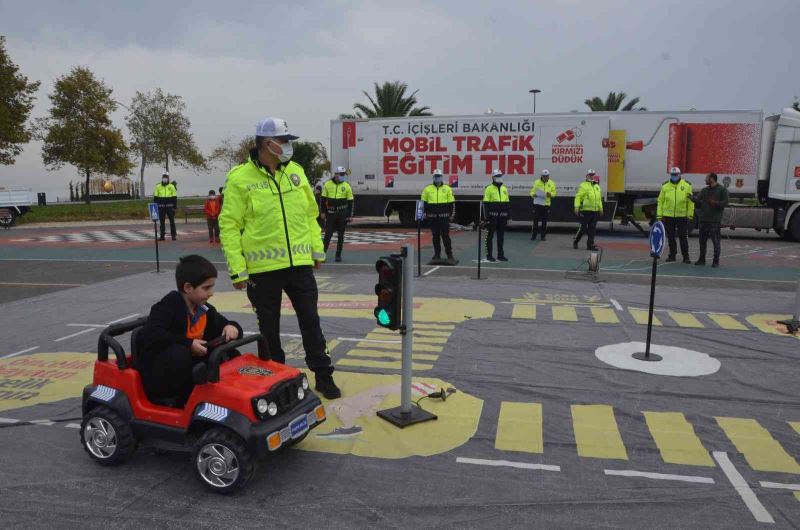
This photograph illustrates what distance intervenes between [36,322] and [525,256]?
998cm

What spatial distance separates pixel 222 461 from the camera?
3.26 meters

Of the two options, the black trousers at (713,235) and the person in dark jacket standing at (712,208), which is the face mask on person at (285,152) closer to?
the person in dark jacket standing at (712,208)

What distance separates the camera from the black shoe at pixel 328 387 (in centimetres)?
479

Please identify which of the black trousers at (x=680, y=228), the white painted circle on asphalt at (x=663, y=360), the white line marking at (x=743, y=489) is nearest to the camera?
the white line marking at (x=743, y=489)

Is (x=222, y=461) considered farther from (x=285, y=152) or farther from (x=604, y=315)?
(x=604, y=315)

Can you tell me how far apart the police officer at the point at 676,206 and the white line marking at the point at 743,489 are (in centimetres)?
977

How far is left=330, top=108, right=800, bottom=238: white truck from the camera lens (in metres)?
17.7

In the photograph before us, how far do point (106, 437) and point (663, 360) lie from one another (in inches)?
192

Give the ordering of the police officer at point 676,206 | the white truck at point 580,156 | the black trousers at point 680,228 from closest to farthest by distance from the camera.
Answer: the police officer at point 676,206, the black trousers at point 680,228, the white truck at point 580,156

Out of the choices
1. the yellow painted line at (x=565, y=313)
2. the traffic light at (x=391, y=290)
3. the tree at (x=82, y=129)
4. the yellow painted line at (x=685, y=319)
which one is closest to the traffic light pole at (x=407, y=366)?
the traffic light at (x=391, y=290)

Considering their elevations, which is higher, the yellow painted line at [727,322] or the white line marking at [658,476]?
the yellow painted line at [727,322]

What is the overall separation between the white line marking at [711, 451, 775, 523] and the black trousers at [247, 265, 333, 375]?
2.82 meters

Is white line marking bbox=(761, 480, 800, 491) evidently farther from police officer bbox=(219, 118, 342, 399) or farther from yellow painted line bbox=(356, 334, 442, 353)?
yellow painted line bbox=(356, 334, 442, 353)

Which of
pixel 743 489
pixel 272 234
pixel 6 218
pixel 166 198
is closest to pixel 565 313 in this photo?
pixel 743 489
